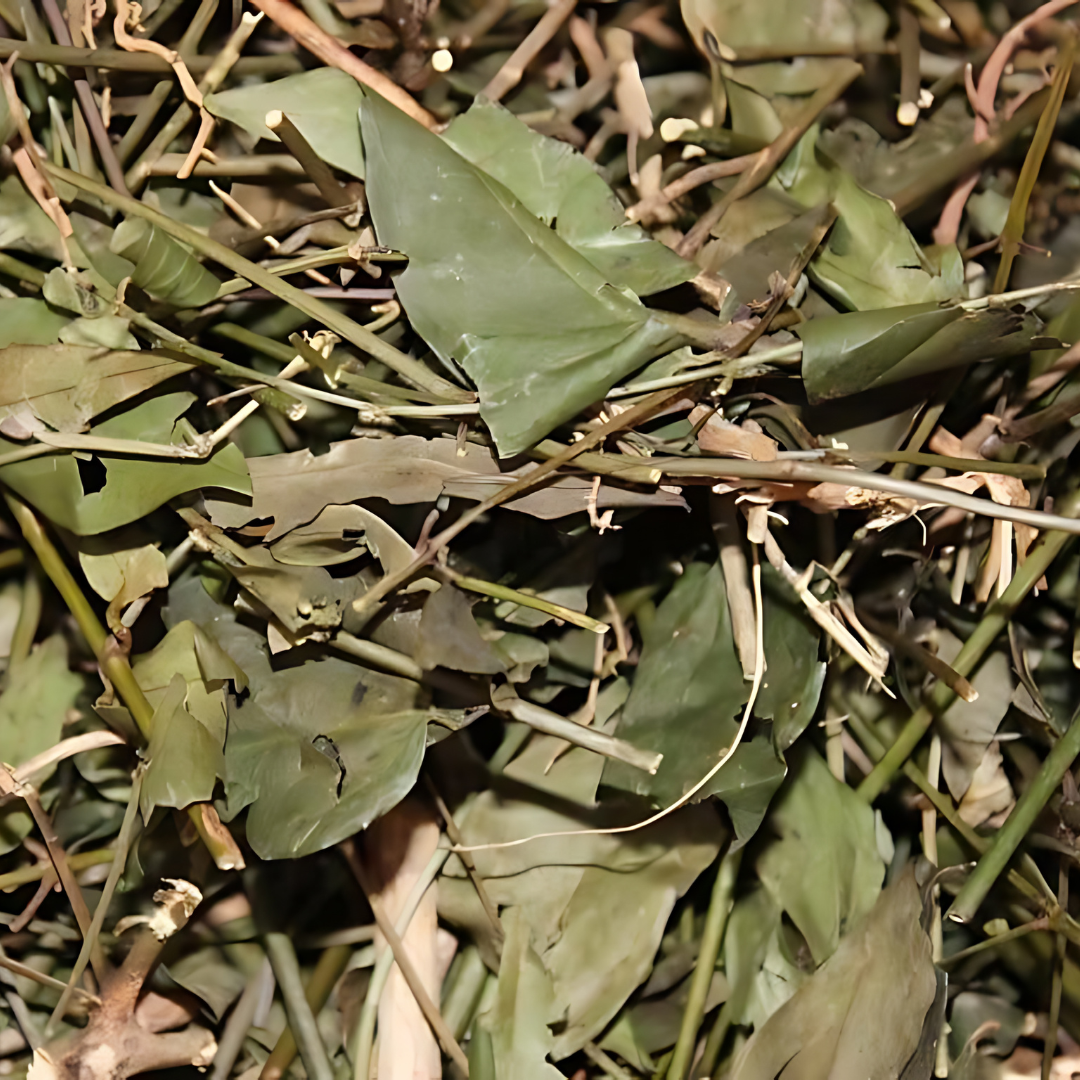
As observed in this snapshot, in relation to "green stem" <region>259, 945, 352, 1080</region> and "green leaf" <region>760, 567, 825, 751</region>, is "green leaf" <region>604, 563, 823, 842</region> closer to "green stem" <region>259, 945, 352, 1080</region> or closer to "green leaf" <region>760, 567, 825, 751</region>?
"green leaf" <region>760, 567, 825, 751</region>

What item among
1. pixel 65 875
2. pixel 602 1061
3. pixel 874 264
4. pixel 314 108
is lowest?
pixel 602 1061

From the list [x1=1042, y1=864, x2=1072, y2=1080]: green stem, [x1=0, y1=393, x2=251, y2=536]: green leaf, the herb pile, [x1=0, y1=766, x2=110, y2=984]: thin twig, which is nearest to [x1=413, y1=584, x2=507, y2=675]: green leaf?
the herb pile

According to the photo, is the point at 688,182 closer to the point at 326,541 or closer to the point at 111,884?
the point at 326,541

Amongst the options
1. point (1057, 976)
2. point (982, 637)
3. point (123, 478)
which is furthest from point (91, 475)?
point (1057, 976)

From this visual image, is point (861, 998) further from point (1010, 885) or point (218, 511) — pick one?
point (218, 511)

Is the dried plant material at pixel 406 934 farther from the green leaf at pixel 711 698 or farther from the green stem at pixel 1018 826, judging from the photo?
the green stem at pixel 1018 826

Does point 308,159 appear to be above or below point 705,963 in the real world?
above
